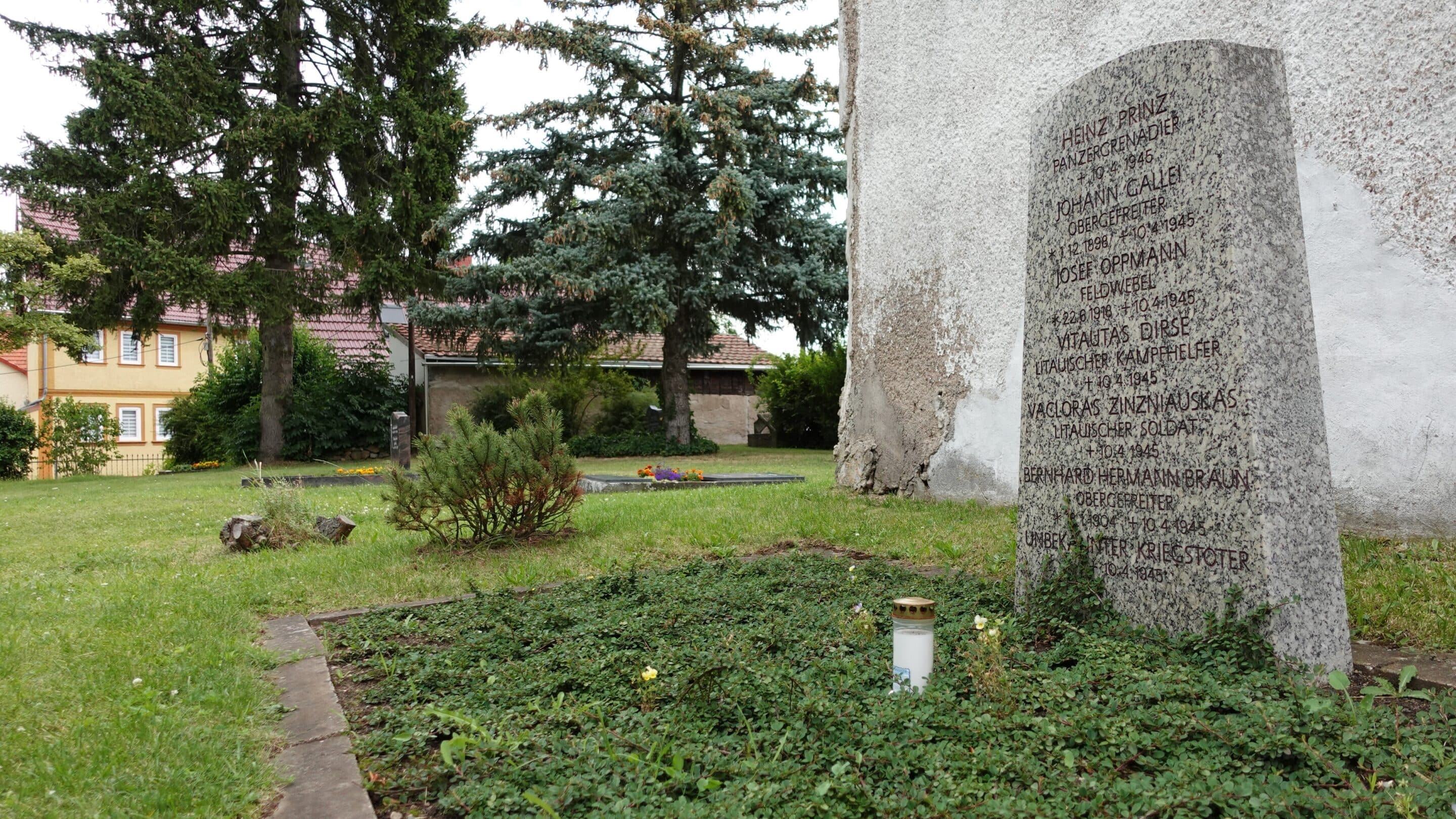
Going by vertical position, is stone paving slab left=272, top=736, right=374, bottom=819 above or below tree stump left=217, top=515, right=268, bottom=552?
below

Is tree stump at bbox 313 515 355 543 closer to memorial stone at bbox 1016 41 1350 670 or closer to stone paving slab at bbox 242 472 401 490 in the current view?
memorial stone at bbox 1016 41 1350 670

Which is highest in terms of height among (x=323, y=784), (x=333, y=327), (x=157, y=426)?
(x=333, y=327)

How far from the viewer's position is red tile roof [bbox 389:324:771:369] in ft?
78.0

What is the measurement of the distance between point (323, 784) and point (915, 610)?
1.67 m

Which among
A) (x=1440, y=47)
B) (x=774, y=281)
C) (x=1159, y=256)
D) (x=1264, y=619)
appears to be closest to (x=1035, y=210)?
(x=1159, y=256)

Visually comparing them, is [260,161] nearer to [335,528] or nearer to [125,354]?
[335,528]

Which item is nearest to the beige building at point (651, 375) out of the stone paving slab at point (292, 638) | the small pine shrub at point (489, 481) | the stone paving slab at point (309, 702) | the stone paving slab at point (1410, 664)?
the small pine shrub at point (489, 481)

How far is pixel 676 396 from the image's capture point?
20.5 m

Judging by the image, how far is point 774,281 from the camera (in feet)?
63.7

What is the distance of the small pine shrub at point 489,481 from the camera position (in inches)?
230

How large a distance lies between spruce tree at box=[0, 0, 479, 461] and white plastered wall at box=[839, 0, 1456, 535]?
12798 millimetres

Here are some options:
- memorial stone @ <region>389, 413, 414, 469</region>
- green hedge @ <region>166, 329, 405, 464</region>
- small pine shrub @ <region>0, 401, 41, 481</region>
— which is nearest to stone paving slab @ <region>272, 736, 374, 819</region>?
memorial stone @ <region>389, 413, 414, 469</region>

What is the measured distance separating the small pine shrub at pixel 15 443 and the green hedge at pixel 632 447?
11450 millimetres

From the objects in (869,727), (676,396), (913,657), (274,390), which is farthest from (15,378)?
(869,727)
